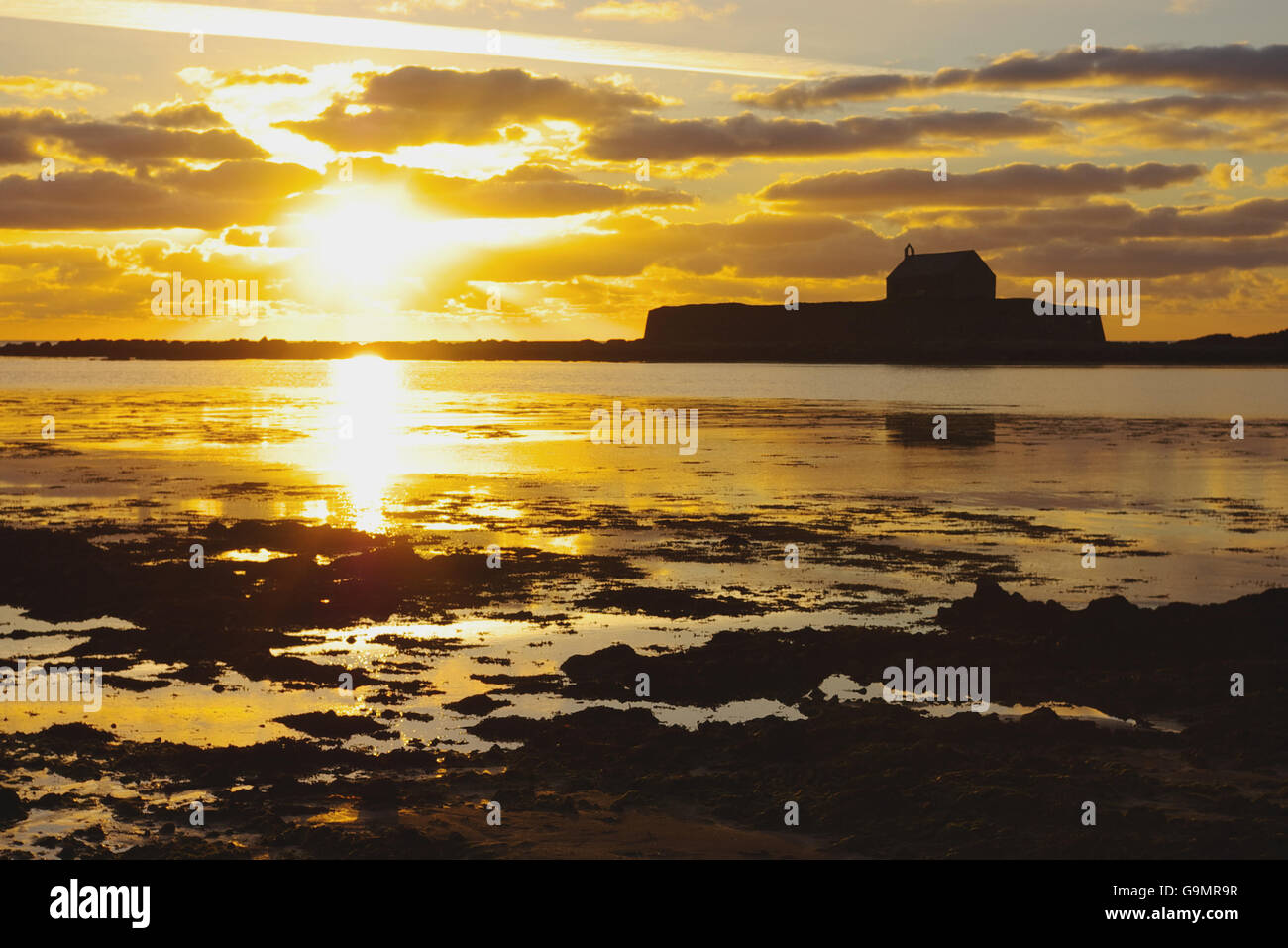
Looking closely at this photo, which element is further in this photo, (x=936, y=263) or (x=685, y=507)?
(x=936, y=263)

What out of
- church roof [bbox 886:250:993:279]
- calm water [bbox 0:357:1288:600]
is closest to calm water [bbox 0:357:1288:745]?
calm water [bbox 0:357:1288:600]

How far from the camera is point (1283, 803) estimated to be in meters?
9.55

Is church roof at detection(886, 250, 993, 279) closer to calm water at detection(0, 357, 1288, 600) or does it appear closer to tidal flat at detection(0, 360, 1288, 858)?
calm water at detection(0, 357, 1288, 600)

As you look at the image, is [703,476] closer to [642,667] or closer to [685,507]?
[685,507]

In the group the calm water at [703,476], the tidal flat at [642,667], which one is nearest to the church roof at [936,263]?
the calm water at [703,476]

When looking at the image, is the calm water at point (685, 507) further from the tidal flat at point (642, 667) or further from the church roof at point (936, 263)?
the church roof at point (936, 263)

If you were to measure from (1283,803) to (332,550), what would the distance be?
15340 mm

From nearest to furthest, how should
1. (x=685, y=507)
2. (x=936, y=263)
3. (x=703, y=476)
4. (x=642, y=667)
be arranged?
(x=642, y=667)
(x=685, y=507)
(x=703, y=476)
(x=936, y=263)

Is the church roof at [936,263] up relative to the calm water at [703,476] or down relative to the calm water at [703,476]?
up

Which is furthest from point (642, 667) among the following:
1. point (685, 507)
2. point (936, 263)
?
point (936, 263)

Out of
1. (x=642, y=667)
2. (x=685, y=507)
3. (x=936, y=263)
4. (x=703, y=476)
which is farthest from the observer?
(x=936, y=263)

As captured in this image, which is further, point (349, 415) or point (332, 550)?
point (349, 415)

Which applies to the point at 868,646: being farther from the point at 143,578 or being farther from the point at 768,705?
the point at 143,578
